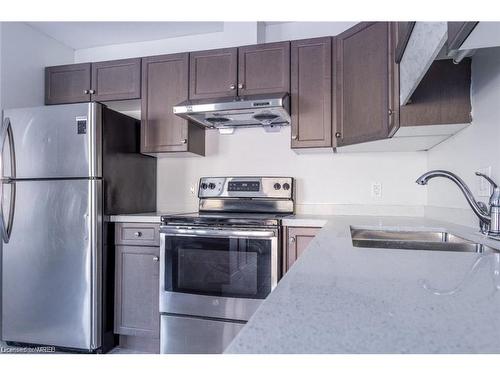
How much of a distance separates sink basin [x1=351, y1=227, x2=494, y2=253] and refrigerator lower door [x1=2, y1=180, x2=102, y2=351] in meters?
Result: 1.65

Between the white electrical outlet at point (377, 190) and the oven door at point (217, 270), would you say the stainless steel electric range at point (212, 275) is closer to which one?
the oven door at point (217, 270)

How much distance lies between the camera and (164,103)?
7.96 ft

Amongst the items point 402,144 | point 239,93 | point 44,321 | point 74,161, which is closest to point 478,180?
point 402,144

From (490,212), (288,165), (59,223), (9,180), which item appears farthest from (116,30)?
(490,212)

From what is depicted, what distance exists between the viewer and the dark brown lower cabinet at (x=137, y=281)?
6.97 ft

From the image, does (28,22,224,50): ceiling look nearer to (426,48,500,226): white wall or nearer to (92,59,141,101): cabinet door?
(92,59,141,101): cabinet door

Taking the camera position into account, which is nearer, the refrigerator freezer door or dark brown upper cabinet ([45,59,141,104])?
the refrigerator freezer door

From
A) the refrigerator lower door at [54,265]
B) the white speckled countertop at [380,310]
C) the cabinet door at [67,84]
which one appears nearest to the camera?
the white speckled countertop at [380,310]

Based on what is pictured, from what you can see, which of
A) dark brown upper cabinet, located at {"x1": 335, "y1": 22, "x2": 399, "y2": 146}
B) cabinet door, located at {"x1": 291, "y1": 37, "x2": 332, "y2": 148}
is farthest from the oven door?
dark brown upper cabinet, located at {"x1": 335, "y1": 22, "x2": 399, "y2": 146}

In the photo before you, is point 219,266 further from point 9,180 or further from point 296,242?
point 9,180

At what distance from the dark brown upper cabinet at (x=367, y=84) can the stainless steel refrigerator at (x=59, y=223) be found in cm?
159

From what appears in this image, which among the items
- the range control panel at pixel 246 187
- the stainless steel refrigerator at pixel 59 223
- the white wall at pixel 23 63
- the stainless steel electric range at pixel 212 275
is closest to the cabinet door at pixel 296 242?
the stainless steel electric range at pixel 212 275

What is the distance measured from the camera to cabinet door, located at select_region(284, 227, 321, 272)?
1949 mm

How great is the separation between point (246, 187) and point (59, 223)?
1.31m
